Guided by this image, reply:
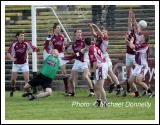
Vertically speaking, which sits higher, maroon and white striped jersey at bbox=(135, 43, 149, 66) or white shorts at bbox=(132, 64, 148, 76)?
maroon and white striped jersey at bbox=(135, 43, 149, 66)

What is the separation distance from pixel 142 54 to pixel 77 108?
3.63 metres

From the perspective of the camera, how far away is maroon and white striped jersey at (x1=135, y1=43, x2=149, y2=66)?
62.1 ft

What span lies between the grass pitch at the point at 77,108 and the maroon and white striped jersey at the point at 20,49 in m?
1.47

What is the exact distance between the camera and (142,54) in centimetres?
1898

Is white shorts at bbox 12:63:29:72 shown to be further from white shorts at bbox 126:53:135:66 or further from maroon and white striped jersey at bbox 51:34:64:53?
white shorts at bbox 126:53:135:66

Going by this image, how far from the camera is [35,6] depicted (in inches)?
876

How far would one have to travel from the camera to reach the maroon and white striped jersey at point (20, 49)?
20188 mm

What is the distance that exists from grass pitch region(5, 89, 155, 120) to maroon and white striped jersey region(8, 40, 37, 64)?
1.47 metres

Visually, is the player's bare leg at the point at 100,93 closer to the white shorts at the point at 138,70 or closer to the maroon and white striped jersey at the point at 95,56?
the maroon and white striped jersey at the point at 95,56

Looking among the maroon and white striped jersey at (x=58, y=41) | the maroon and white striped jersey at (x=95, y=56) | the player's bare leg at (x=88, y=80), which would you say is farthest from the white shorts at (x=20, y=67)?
the maroon and white striped jersey at (x=95, y=56)

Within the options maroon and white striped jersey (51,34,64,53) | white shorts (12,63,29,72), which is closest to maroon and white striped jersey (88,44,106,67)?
maroon and white striped jersey (51,34,64,53)

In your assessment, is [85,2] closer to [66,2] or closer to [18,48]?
[66,2]

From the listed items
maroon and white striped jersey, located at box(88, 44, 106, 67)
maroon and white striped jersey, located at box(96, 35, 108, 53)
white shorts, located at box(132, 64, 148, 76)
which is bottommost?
white shorts, located at box(132, 64, 148, 76)

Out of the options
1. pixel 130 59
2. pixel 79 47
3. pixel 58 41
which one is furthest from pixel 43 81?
pixel 130 59
